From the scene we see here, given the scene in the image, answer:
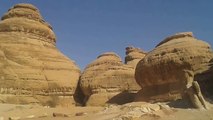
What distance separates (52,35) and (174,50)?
58.9ft

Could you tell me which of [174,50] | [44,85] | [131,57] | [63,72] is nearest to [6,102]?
[44,85]

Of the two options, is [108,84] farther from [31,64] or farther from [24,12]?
[24,12]

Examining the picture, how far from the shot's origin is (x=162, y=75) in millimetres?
20406

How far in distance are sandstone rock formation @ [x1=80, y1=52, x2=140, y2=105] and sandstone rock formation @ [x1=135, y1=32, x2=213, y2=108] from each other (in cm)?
826

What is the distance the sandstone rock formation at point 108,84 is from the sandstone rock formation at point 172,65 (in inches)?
325

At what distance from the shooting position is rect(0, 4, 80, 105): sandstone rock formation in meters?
27.0

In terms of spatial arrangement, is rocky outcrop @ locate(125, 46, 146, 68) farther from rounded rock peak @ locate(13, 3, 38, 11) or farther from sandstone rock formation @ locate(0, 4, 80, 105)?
rounded rock peak @ locate(13, 3, 38, 11)

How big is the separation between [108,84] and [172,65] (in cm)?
1280

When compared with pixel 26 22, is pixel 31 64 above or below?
below

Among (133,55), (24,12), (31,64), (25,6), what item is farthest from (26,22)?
(133,55)

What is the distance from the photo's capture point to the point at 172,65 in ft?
64.4

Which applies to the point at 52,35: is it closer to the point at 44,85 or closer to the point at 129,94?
the point at 44,85

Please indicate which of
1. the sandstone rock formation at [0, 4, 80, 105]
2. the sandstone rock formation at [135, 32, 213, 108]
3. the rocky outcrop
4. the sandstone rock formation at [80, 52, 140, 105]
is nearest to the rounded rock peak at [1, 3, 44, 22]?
the sandstone rock formation at [0, 4, 80, 105]

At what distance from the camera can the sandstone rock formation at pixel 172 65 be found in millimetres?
18969
